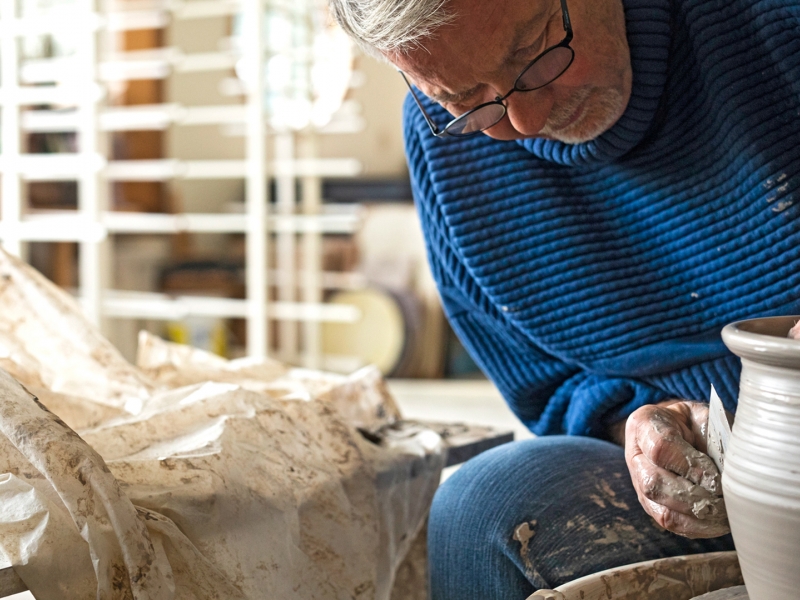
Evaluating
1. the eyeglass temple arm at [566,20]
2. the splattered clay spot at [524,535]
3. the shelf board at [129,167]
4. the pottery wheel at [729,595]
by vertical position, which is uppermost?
the eyeglass temple arm at [566,20]

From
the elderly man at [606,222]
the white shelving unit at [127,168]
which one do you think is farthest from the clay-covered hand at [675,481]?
the white shelving unit at [127,168]

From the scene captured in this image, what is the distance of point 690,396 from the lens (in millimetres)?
997

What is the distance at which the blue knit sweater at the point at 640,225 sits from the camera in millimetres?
901

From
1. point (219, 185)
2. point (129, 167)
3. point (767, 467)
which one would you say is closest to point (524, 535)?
point (767, 467)

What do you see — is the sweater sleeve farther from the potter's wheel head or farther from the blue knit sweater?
the potter's wheel head

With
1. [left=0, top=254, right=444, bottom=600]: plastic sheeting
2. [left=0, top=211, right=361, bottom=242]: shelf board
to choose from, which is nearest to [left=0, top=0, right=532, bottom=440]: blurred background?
[left=0, top=211, right=361, bottom=242]: shelf board

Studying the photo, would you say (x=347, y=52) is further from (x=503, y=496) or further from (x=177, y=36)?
(x=503, y=496)

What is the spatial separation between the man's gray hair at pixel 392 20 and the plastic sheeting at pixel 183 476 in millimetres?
406

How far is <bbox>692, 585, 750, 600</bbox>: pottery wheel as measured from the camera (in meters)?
0.70

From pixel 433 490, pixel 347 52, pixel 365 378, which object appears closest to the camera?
pixel 433 490

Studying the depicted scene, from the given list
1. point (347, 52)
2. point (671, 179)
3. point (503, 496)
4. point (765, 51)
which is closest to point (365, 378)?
point (503, 496)

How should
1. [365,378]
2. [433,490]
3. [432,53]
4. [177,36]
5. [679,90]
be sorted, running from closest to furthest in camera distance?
[432,53], [679,90], [433,490], [365,378], [177,36]

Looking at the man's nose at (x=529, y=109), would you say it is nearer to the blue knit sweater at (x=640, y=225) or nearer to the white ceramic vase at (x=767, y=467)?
the blue knit sweater at (x=640, y=225)

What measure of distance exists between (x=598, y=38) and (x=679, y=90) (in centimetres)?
13
